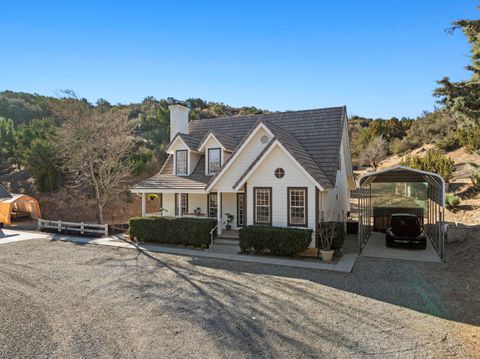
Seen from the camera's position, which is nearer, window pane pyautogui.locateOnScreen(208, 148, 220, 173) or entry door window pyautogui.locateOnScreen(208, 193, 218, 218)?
entry door window pyautogui.locateOnScreen(208, 193, 218, 218)

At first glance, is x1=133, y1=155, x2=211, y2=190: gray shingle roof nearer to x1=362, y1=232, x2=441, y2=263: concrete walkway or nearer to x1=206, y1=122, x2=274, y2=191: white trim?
x1=206, y1=122, x2=274, y2=191: white trim

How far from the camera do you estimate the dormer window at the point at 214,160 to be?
19.7 metres

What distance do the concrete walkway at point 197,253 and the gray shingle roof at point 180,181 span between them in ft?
12.4

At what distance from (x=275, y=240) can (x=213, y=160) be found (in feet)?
26.2

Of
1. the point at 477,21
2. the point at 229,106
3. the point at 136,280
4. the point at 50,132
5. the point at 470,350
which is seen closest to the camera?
the point at 470,350

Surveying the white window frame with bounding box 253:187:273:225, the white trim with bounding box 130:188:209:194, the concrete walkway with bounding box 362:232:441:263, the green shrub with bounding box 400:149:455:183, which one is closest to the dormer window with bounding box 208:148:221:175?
the white trim with bounding box 130:188:209:194

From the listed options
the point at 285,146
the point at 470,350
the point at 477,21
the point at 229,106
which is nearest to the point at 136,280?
the point at 285,146

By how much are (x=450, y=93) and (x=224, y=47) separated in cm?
1210

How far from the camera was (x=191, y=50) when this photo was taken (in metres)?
17.7

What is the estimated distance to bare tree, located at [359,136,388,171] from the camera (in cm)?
4834

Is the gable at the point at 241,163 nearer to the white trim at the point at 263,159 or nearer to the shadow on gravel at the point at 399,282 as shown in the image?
the white trim at the point at 263,159

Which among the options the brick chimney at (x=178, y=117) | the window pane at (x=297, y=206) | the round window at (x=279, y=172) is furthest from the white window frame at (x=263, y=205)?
the brick chimney at (x=178, y=117)

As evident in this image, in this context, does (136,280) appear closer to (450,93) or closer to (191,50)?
(191,50)

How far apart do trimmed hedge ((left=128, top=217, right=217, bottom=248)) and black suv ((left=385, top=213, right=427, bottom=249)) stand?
355 inches
